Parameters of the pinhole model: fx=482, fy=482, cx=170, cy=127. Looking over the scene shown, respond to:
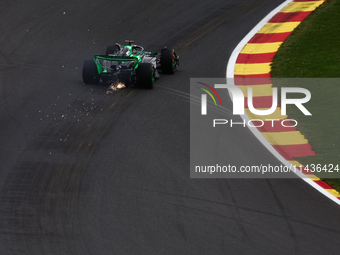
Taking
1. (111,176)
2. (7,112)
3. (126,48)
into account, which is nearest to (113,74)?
(126,48)

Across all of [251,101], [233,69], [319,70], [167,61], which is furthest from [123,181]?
[319,70]

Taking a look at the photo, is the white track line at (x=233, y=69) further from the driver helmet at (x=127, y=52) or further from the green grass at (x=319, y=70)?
the driver helmet at (x=127, y=52)

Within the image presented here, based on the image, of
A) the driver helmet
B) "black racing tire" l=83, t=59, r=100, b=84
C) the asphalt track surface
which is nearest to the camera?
the asphalt track surface

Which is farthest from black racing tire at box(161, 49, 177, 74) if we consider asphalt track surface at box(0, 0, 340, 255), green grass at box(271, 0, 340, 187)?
green grass at box(271, 0, 340, 187)

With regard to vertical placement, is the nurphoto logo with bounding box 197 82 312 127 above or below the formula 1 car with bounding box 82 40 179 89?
below

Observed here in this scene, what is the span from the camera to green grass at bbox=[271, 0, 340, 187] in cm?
941

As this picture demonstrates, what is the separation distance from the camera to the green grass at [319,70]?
371 inches

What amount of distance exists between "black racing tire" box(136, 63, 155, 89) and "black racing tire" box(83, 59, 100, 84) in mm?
1111

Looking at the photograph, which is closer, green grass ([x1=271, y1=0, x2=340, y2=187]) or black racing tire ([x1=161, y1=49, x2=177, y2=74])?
green grass ([x1=271, y1=0, x2=340, y2=187])

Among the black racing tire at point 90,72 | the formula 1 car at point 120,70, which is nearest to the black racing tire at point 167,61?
the formula 1 car at point 120,70

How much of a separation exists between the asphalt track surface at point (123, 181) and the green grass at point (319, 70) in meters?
1.16

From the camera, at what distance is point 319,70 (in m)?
13.4

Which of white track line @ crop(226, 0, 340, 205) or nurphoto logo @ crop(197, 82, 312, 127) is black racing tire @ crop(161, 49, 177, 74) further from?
white track line @ crop(226, 0, 340, 205)

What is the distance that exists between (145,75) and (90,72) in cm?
147
